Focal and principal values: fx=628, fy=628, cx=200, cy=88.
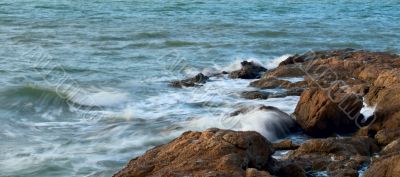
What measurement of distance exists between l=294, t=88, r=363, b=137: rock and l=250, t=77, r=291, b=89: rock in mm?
3800

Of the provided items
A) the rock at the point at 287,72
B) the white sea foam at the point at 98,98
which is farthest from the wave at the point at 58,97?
the rock at the point at 287,72

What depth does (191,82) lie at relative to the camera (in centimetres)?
1459

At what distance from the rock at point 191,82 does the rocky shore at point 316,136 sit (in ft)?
0.08

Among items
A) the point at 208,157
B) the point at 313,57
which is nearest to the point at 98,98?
the point at 313,57

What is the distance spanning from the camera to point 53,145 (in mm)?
9695

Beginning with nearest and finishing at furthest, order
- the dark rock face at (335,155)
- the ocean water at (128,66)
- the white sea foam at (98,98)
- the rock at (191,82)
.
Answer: the dark rock face at (335,155)
the ocean water at (128,66)
the white sea foam at (98,98)
the rock at (191,82)

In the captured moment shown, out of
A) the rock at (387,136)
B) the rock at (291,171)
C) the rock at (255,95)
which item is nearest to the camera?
the rock at (291,171)

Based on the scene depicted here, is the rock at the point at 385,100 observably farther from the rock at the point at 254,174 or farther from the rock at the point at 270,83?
the rock at the point at 254,174

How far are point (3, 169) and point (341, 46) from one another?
50.6 feet

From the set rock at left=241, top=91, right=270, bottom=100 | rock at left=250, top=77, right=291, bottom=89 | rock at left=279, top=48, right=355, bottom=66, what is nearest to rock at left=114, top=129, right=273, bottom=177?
rock at left=241, top=91, right=270, bottom=100

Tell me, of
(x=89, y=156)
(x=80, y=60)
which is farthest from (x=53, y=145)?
(x=80, y=60)

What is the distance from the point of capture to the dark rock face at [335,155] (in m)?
6.58

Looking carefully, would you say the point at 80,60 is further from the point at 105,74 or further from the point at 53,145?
the point at 53,145

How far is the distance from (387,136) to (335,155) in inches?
49.6
